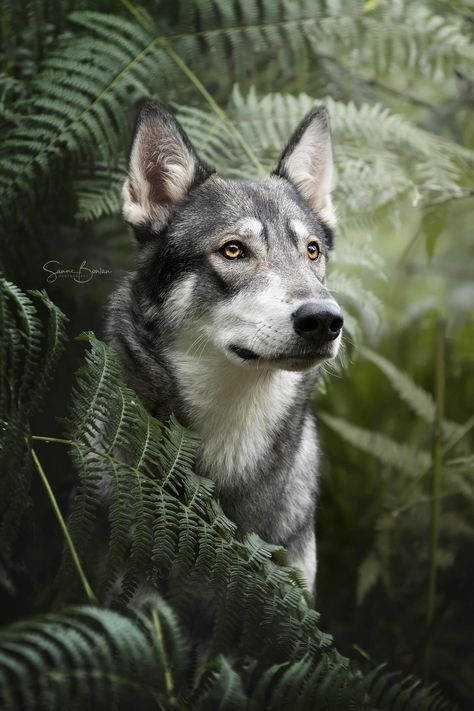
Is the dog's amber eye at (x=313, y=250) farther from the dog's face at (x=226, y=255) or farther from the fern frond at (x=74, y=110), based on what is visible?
the fern frond at (x=74, y=110)

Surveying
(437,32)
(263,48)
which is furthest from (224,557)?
(437,32)

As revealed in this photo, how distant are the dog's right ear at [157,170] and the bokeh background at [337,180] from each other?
0.43m

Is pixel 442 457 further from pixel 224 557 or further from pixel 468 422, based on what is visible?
pixel 224 557

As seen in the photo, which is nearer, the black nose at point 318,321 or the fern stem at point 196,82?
the black nose at point 318,321

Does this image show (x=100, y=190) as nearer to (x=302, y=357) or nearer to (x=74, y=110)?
(x=74, y=110)

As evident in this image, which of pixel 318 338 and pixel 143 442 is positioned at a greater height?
pixel 318 338

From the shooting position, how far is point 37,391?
2588 mm

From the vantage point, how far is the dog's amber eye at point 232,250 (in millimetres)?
3430

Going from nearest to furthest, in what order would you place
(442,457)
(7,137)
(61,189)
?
(7,137) < (61,189) < (442,457)

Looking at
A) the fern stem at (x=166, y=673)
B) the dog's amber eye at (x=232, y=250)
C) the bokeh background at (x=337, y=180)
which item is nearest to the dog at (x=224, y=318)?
the dog's amber eye at (x=232, y=250)

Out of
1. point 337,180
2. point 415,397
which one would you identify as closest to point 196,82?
point 337,180

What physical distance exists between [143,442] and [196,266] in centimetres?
108

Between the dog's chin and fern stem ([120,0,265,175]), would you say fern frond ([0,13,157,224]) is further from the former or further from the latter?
the dog's chin

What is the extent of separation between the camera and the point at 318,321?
295 centimetres
